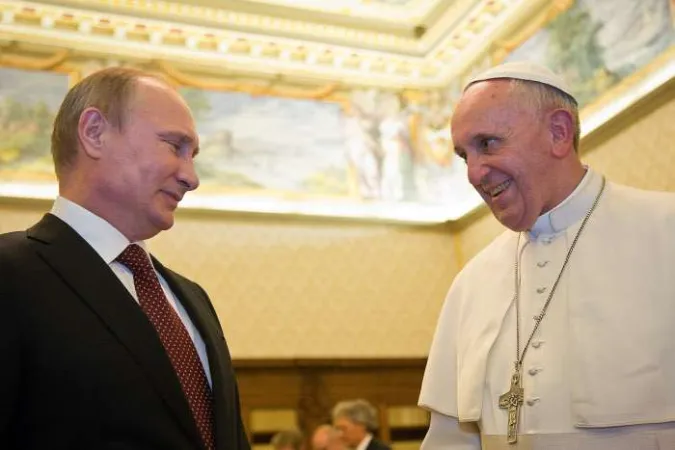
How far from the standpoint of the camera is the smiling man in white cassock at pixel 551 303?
2.09 metres

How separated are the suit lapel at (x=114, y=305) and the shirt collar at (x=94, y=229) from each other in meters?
0.08

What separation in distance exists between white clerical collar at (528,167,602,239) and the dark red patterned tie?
4.07 feet

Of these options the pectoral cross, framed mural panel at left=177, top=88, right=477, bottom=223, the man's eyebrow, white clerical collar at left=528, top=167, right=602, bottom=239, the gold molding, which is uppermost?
the gold molding

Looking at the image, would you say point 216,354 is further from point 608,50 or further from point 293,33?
point 293,33

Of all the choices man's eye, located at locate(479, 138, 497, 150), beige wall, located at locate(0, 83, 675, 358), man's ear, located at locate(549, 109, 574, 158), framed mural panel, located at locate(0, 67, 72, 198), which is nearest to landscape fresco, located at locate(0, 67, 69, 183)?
framed mural panel, located at locate(0, 67, 72, 198)

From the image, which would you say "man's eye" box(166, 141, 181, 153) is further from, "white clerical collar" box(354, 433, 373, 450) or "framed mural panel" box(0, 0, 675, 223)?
"framed mural panel" box(0, 0, 675, 223)

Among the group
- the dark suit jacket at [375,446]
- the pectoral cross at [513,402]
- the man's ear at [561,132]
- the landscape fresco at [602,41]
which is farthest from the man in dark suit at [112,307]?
the landscape fresco at [602,41]

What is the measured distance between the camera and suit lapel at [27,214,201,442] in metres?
1.60

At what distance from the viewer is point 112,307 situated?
1.64 metres

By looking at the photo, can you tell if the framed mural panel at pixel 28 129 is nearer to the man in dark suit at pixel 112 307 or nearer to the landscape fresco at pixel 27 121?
Result: the landscape fresco at pixel 27 121

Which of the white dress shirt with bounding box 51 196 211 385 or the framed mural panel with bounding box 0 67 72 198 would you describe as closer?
the white dress shirt with bounding box 51 196 211 385

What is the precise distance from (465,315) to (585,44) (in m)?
5.04

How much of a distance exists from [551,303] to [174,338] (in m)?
1.18

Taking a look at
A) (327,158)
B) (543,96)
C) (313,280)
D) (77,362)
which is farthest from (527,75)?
(327,158)
